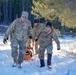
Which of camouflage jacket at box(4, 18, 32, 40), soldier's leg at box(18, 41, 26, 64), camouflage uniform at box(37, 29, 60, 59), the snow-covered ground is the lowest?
the snow-covered ground

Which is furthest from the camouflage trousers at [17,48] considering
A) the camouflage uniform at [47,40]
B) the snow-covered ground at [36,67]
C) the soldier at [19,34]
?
the camouflage uniform at [47,40]

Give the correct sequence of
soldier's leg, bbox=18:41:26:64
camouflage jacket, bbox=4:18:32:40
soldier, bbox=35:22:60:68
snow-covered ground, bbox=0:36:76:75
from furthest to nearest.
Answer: soldier, bbox=35:22:60:68, soldier's leg, bbox=18:41:26:64, camouflage jacket, bbox=4:18:32:40, snow-covered ground, bbox=0:36:76:75

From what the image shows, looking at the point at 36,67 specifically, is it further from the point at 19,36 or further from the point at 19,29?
the point at 19,29

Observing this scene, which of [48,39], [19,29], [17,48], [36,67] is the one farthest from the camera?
[36,67]

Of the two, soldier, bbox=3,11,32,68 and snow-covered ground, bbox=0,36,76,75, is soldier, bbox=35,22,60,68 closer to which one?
snow-covered ground, bbox=0,36,76,75

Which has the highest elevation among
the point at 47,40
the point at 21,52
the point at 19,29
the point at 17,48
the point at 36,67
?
the point at 19,29

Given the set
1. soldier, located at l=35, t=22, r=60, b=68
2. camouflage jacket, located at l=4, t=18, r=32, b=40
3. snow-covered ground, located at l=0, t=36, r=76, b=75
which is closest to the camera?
snow-covered ground, located at l=0, t=36, r=76, b=75

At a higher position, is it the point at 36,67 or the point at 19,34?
the point at 19,34

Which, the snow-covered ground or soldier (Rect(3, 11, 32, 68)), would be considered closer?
the snow-covered ground

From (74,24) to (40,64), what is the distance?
3562 mm

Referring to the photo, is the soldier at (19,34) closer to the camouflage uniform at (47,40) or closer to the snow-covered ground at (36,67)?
the snow-covered ground at (36,67)

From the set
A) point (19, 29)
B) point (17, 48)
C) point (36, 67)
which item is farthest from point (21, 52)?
point (36, 67)

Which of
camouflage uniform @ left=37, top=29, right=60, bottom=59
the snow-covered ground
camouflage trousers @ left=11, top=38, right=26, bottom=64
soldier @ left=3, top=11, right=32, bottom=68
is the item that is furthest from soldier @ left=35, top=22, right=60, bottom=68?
camouflage trousers @ left=11, top=38, right=26, bottom=64

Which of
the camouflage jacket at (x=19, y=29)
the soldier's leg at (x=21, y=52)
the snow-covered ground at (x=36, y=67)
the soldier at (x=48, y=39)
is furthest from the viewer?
the soldier at (x=48, y=39)
